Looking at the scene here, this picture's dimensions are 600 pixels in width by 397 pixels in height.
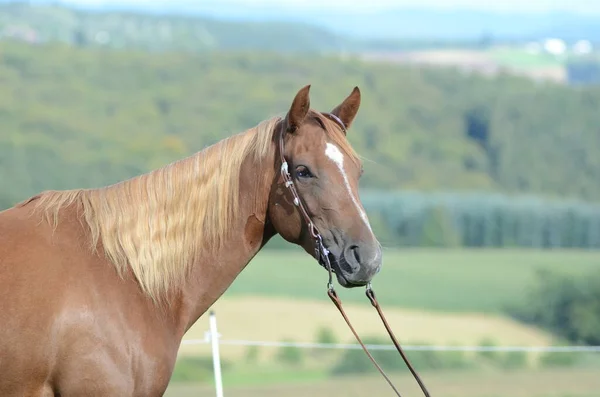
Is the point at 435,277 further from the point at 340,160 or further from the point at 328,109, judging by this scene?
the point at 340,160

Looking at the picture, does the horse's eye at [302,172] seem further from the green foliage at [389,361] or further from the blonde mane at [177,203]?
the green foliage at [389,361]

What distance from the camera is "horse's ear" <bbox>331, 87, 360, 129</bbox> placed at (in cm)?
438

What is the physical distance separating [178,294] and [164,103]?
67.6 m

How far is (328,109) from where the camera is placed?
62531 mm

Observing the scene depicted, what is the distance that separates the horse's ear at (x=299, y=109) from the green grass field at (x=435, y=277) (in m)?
32.5

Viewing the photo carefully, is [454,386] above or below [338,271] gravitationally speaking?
below

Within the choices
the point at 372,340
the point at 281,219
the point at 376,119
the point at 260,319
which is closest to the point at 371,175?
the point at 376,119

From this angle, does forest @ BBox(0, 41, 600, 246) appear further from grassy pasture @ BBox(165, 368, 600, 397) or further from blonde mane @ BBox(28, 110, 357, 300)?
blonde mane @ BBox(28, 110, 357, 300)

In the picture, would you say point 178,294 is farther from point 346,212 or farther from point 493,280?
point 493,280

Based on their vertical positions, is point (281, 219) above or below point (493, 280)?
above

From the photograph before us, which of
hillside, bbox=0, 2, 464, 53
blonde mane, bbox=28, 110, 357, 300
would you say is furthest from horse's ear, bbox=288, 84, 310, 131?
hillside, bbox=0, 2, 464, 53

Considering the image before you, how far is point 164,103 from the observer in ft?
232

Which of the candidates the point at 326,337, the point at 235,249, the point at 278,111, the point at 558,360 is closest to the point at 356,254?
the point at 235,249

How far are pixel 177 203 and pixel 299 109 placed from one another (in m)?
0.69
